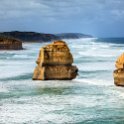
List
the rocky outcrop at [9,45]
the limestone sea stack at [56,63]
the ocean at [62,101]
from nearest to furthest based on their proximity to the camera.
→ 1. the ocean at [62,101]
2. the limestone sea stack at [56,63]
3. the rocky outcrop at [9,45]

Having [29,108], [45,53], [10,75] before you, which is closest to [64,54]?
[45,53]

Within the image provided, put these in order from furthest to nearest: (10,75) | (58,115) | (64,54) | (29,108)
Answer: (10,75) < (64,54) < (29,108) < (58,115)

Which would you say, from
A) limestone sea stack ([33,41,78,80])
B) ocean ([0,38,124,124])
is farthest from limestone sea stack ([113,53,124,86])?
limestone sea stack ([33,41,78,80])

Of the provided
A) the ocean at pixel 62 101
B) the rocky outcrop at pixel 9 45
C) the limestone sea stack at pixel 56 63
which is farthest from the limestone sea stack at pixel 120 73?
the rocky outcrop at pixel 9 45

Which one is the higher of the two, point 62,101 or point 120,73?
point 120,73

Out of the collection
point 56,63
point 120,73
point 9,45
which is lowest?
point 9,45

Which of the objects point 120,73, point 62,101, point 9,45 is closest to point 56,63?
point 120,73

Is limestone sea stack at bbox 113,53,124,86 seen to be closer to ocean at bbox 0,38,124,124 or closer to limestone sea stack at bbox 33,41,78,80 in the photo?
ocean at bbox 0,38,124,124

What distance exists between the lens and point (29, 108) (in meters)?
27.0

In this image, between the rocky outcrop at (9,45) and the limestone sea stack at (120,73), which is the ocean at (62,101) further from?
the rocky outcrop at (9,45)

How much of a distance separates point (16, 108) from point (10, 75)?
18443mm

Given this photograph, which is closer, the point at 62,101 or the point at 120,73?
the point at 62,101

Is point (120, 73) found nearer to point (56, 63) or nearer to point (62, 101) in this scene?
point (62, 101)

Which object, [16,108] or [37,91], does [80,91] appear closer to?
[37,91]
